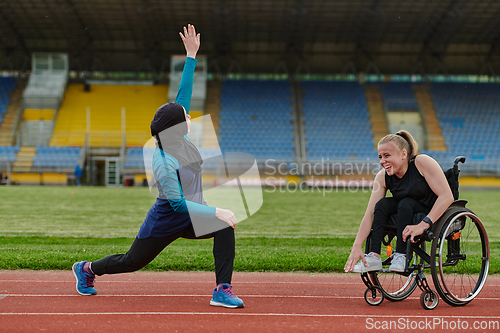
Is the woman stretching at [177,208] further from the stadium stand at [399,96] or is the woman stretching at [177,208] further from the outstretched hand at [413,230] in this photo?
the stadium stand at [399,96]

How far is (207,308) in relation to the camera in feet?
14.4

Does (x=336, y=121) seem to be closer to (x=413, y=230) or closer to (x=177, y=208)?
(x=413, y=230)

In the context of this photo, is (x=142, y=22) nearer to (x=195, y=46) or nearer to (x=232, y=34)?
(x=232, y=34)

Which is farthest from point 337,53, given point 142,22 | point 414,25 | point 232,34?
point 142,22

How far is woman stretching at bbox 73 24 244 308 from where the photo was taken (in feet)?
12.7

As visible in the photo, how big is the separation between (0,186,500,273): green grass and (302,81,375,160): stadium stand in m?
13.7

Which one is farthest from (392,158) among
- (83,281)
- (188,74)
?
(83,281)

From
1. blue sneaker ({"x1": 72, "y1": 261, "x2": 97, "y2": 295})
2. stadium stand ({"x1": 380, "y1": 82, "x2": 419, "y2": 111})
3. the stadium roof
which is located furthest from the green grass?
stadium stand ({"x1": 380, "y1": 82, "x2": 419, "y2": 111})

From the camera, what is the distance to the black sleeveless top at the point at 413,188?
168 inches

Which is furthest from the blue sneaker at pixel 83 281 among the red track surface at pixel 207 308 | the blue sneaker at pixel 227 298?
the blue sneaker at pixel 227 298

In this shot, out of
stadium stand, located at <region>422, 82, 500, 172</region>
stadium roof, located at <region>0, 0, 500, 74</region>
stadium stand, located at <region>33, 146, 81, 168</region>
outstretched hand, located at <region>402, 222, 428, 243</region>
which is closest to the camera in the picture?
outstretched hand, located at <region>402, 222, 428, 243</region>

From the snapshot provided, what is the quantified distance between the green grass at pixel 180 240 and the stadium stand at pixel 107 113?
566 inches

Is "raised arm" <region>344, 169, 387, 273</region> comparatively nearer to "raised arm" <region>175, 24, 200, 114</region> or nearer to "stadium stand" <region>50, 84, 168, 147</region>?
"raised arm" <region>175, 24, 200, 114</region>

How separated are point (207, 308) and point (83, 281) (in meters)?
1.31
